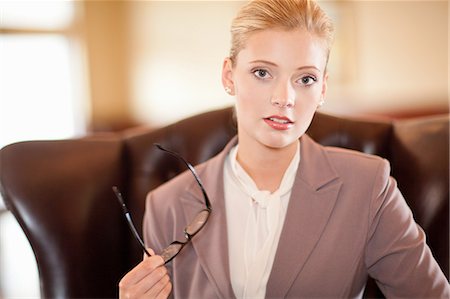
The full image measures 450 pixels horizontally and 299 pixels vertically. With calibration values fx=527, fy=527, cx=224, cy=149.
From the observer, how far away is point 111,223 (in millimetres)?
1427

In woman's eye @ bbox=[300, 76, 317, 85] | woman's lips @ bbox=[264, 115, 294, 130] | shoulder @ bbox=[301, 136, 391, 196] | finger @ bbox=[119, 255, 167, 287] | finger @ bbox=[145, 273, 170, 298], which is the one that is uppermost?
woman's eye @ bbox=[300, 76, 317, 85]

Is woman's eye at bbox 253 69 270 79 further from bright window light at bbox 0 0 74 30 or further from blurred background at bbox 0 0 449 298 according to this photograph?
blurred background at bbox 0 0 449 298

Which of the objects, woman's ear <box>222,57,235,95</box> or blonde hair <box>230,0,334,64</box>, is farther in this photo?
woman's ear <box>222,57,235,95</box>

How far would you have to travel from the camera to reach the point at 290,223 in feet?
3.59

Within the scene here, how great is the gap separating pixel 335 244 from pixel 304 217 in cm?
8

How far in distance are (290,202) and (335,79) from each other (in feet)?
12.2

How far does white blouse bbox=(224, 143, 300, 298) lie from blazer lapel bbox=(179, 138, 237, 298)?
0.02 m

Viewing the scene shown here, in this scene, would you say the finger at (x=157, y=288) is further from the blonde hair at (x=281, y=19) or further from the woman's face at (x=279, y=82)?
the blonde hair at (x=281, y=19)

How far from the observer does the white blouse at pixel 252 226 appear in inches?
43.1

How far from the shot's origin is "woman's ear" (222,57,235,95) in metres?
1.11

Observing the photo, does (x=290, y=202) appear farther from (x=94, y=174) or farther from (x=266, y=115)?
(x=94, y=174)

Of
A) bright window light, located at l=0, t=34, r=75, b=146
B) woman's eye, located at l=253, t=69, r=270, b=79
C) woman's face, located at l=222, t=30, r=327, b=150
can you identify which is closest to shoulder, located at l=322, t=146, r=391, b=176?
woman's face, located at l=222, t=30, r=327, b=150

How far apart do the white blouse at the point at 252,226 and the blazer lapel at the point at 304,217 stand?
0.08 feet

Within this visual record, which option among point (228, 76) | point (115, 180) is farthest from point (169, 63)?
point (228, 76)
